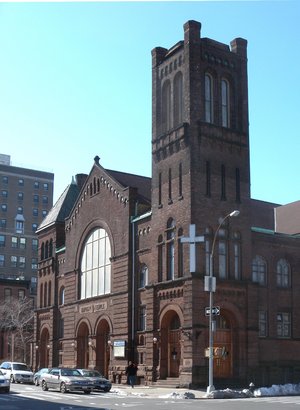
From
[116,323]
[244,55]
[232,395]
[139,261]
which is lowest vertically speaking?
[232,395]

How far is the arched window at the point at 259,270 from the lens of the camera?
1909 inches

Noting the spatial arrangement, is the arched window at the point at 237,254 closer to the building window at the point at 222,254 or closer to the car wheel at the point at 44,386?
the building window at the point at 222,254

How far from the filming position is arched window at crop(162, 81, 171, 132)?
48781mm

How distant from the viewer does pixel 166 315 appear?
1786 inches

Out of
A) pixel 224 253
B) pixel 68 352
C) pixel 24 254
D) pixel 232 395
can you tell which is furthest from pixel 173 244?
pixel 24 254

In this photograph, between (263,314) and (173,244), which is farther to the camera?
(263,314)

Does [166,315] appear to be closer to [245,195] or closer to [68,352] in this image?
[245,195]

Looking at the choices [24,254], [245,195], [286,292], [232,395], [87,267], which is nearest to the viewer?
[232,395]

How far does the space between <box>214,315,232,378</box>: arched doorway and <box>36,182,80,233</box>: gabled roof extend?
2596 cm

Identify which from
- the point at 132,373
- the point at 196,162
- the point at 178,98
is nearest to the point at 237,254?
the point at 196,162

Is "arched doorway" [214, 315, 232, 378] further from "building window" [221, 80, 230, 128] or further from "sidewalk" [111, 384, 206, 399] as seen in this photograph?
"building window" [221, 80, 230, 128]

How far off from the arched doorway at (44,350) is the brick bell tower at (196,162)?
23275 millimetres

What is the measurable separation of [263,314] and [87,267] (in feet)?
55.3

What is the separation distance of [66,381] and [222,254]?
1327cm
